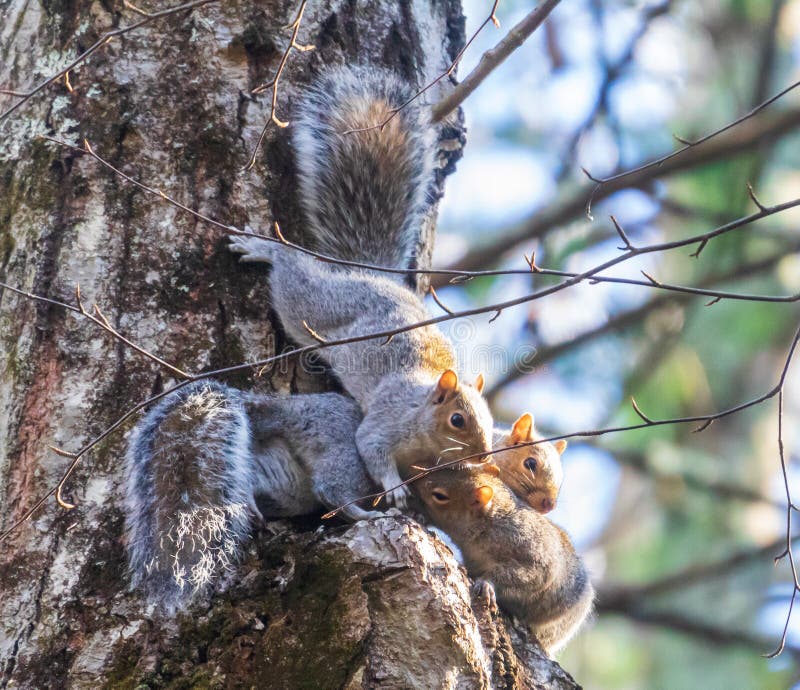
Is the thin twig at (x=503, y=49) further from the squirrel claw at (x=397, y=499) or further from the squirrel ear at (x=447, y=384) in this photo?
the squirrel claw at (x=397, y=499)

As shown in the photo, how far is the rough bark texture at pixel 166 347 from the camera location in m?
1.55

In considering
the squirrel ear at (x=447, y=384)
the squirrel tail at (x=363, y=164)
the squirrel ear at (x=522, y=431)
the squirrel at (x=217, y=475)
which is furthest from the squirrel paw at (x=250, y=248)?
the squirrel ear at (x=522, y=431)

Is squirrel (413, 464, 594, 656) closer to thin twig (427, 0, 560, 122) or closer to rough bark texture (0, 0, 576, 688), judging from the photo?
rough bark texture (0, 0, 576, 688)

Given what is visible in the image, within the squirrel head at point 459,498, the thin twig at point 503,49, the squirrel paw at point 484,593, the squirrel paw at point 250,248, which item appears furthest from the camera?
the squirrel head at point 459,498

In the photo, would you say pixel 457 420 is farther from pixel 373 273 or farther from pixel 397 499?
A: pixel 373 273

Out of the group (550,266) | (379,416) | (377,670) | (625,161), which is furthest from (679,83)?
(377,670)

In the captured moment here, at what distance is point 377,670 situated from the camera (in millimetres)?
1508

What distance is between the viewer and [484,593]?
1.83 m

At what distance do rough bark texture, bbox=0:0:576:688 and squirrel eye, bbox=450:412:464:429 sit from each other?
1.07 feet

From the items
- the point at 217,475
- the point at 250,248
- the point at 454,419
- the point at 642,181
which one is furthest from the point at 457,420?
the point at 642,181

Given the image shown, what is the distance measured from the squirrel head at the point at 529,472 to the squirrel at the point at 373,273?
0.33ft

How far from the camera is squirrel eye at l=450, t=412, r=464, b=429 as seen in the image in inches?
94.3

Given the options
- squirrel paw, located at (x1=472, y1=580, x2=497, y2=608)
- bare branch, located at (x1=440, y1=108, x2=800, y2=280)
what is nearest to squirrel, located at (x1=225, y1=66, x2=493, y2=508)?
squirrel paw, located at (x1=472, y1=580, x2=497, y2=608)

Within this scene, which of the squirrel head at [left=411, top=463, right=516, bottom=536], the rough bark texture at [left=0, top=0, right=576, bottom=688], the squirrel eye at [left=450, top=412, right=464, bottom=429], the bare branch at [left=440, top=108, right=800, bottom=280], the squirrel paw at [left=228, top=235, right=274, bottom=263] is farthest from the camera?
the bare branch at [left=440, top=108, right=800, bottom=280]
